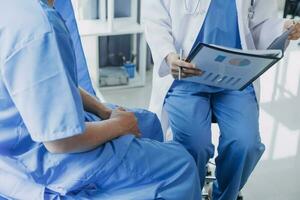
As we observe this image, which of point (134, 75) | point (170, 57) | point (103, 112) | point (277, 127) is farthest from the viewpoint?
point (134, 75)

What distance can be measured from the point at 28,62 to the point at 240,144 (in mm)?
927

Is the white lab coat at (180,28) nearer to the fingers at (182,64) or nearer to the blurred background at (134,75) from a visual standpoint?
the fingers at (182,64)

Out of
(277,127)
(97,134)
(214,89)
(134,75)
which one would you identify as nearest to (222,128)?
(214,89)

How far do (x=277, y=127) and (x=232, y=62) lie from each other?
1305 millimetres

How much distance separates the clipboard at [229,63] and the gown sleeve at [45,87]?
0.54 m

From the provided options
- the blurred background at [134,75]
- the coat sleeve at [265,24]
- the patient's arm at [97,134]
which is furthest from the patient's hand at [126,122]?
the blurred background at [134,75]

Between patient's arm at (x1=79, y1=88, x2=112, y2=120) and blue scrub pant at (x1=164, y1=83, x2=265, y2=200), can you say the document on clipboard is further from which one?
patient's arm at (x1=79, y1=88, x2=112, y2=120)

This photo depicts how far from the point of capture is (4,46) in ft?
3.31

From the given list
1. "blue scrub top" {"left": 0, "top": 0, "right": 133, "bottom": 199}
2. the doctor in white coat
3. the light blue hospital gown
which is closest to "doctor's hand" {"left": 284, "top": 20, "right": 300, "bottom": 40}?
the doctor in white coat

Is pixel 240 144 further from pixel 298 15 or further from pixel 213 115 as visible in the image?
pixel 298 15

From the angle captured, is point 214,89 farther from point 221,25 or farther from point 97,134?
point 97,134

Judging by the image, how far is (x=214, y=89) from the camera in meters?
1.76

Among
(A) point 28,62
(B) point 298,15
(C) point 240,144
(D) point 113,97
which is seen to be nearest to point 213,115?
(C) point 240,144

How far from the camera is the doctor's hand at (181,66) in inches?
62.1
